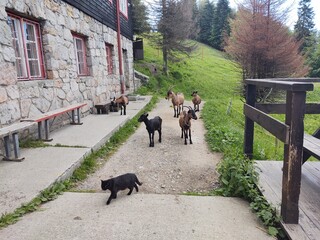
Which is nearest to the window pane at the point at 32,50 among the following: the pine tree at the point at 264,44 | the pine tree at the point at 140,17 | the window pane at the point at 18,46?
the window pane at the point at 18,46

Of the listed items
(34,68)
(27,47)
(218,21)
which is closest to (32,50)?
(27,47)

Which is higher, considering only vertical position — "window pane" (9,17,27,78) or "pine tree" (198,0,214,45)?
"pine tree" (198,0,214,45)

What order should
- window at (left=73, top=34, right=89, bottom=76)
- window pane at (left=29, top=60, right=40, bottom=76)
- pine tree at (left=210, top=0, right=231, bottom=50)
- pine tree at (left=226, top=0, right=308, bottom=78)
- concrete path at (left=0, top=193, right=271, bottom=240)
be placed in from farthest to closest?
pine tree at (left=210, top=0, right=231, bottom=50) < pine tree at (left=226, top=0, right=308, bottom=78) < window at (left=73, top=34, right=89, bottom=76) < window pane at (left=29, top=60, right=40, bottom=76) < concrete path at (left=0, top=193, right=271, bottom=240)

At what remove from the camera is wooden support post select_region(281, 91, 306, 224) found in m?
2.24

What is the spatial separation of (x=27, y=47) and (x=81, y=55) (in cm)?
288

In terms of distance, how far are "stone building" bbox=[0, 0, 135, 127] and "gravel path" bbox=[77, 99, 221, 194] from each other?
2075 mm

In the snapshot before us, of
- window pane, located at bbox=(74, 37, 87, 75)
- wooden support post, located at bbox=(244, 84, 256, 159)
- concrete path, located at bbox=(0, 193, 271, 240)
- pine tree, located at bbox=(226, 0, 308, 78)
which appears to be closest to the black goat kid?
wooden support post, located at bbox=(244, 84, 256, 159)

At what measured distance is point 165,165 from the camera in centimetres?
461

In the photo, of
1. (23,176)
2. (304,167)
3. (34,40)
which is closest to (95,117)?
(34,40)

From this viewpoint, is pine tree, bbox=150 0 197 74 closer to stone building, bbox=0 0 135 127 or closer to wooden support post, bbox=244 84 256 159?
stone building, bbox=0 0 135 127

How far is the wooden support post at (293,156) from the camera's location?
2.24 meters

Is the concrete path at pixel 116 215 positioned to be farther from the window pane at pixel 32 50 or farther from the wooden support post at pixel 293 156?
the window pane at pixel 32 50

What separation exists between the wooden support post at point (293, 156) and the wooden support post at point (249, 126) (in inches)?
69.2

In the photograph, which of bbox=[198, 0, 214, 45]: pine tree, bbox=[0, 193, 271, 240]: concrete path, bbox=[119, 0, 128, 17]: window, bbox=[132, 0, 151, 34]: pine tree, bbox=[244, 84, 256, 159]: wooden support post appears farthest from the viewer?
bbox=[198, 0, 214, 45]: pine tree
